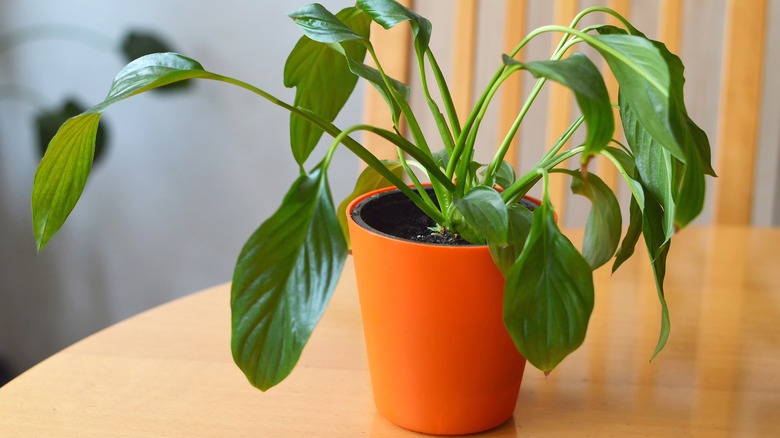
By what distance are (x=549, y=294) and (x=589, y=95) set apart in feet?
0.45

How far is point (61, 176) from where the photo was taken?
2.00 ft

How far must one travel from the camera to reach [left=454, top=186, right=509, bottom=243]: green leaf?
1.89 ft

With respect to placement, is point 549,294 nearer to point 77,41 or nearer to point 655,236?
point 655,236

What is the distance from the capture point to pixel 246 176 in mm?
1871

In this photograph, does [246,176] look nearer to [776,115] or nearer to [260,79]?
[260,79]

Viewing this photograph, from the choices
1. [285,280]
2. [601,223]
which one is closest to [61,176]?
[285,280]

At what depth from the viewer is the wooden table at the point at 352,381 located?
2.35ft

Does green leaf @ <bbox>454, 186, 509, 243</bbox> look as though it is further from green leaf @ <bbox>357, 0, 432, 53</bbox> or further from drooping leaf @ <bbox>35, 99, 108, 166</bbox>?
drooping leaf @ <bbox>35, 99, 108, 166</bbox>

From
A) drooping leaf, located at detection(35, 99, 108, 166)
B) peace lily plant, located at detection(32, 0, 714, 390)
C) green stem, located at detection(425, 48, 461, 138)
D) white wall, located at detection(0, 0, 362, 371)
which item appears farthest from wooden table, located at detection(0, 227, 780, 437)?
white wall, located at detection(0, 0, 362, 371)

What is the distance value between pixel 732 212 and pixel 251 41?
96 cm

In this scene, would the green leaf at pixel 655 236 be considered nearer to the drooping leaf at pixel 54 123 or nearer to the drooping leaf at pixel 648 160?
the drooping leaf at pixel 648 160

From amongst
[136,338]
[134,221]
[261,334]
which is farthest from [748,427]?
[134,221]

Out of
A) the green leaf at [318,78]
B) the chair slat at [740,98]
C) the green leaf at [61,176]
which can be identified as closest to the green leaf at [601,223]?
the green leaf at [318,78]

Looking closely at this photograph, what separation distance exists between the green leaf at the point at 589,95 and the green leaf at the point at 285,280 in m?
0.15
